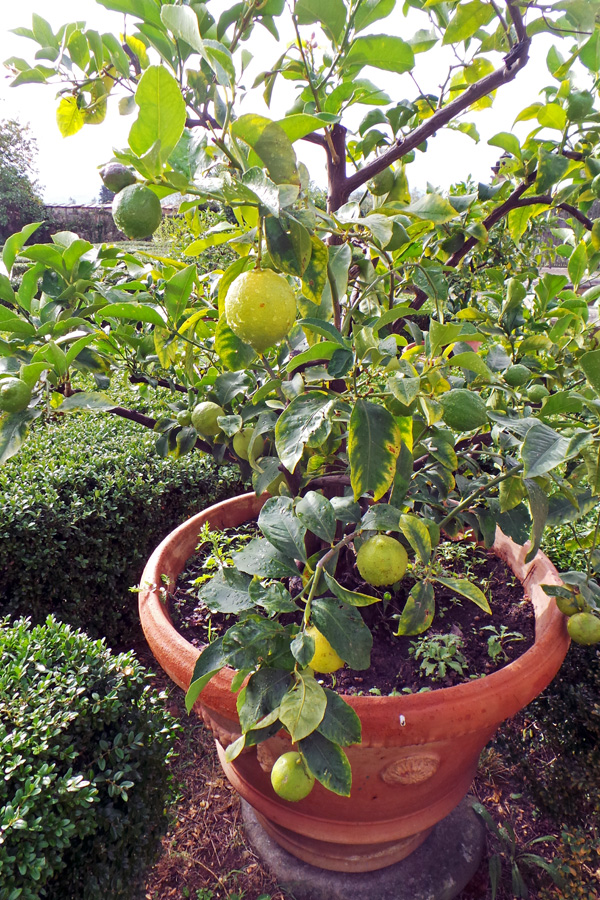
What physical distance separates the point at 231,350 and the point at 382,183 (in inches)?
16.0

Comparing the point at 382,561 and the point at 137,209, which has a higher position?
the point at 137,209

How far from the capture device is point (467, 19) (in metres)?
0.77

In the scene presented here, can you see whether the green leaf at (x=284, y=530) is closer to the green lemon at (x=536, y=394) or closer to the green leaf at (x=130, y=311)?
the green leaf at (x=130, y=311)

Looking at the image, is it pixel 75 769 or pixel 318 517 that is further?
pixel 75 769

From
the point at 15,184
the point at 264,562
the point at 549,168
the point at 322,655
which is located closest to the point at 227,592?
the point at 264,562

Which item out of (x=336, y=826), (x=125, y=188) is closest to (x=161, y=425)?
(x=125, y=188)

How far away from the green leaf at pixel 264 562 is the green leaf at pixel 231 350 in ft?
0.98

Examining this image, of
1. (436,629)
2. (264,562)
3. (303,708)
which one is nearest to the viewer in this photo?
(303,708)

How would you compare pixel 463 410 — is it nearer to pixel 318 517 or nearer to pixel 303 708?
pixel 318 517

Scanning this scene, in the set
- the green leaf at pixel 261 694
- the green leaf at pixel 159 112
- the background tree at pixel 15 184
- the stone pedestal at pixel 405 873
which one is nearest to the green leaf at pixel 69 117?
the green leaf at pixel 159 112

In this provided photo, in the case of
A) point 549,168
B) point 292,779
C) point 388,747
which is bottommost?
point 388,747

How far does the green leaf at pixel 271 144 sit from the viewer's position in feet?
1.62

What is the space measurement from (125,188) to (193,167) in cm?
7

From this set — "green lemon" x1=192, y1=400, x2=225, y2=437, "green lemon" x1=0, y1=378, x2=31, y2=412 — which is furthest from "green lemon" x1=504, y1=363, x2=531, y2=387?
"green lemon" x1=0, y1=378, x2=31, y2=412
